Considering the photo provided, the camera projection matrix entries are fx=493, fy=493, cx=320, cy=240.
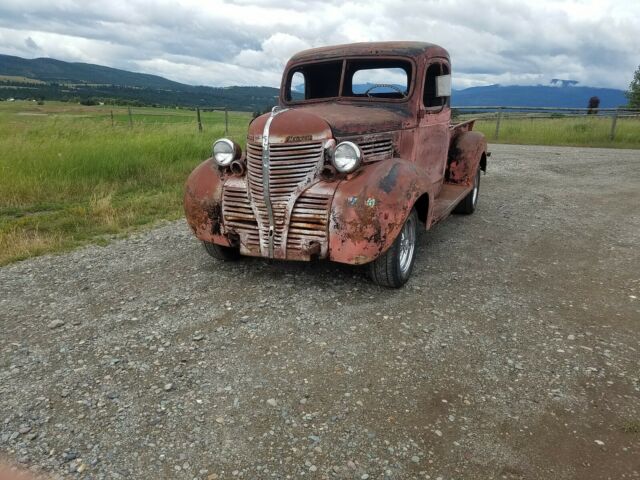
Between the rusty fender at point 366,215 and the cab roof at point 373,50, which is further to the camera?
the cab roof at point 373,50

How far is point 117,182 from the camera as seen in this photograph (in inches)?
356

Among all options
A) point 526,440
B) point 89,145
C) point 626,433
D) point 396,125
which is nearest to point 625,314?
point 626,433

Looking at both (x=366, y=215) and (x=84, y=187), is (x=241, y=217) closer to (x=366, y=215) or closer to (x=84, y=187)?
(x=366, y=215)

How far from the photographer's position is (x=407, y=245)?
14.3ft

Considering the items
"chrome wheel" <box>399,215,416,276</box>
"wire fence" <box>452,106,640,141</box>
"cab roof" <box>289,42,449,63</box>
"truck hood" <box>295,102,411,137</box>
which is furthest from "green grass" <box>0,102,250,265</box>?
"wire fence" <box>452,106,640,141</box>

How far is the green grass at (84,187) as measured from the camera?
6.14 metres

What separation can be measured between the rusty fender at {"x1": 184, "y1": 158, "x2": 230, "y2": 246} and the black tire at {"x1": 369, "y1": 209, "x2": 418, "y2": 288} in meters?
1.33

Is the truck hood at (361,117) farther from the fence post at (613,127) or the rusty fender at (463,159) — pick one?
the fence post at (613,127)

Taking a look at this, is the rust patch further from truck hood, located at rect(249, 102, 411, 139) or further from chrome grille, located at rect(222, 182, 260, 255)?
chrome grille, located at rect(222, 182, 260, 255)

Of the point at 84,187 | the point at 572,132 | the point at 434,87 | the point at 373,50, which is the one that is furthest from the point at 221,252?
the point at 572,132

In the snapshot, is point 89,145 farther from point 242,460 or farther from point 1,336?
point 242,460

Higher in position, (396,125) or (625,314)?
(396,125)

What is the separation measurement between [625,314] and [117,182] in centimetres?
816

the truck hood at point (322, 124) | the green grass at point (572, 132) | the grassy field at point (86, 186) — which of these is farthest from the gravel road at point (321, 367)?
the green grass at point (572, 132)
